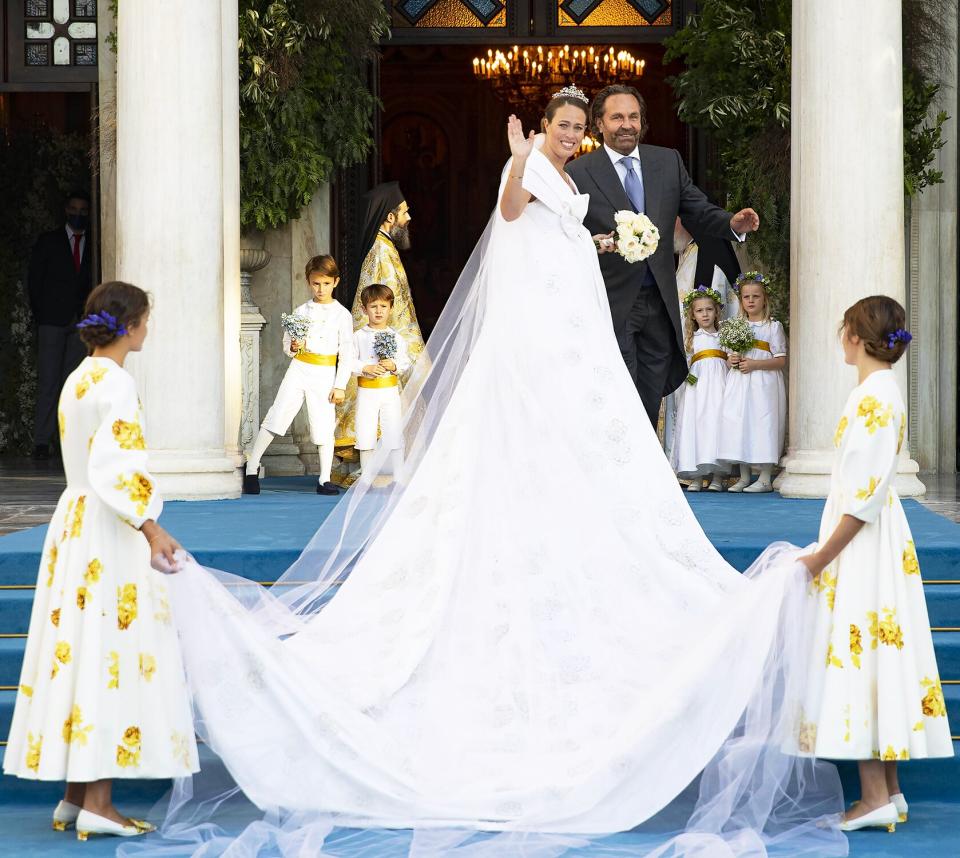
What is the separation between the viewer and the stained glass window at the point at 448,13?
12.6m

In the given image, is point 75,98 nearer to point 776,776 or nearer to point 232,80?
point 232,80

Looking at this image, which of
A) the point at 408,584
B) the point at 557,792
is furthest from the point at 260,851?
the point at 408,584

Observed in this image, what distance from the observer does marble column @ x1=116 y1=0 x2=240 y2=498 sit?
344 inches

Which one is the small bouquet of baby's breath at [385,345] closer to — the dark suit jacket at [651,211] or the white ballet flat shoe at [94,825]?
the dark suit jacket at [651,211]

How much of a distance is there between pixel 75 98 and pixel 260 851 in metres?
13.9

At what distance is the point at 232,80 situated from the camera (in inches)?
384

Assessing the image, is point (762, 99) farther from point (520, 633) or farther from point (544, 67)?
point (520, 633)

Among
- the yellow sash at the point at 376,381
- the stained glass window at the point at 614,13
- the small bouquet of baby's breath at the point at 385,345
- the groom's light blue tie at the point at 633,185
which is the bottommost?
the yellow sash at the point at 376,381

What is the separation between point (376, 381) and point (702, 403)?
6.95 feet

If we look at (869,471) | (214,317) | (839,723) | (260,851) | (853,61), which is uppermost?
(853,61)

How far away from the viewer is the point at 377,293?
10.2 meters

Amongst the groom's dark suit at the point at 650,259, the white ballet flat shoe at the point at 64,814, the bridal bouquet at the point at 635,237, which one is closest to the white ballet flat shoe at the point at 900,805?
the white ballet flat shoe at the point at 64,814

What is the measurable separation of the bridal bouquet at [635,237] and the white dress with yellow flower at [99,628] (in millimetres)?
2971

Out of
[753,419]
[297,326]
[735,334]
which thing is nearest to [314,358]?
[297,326]
